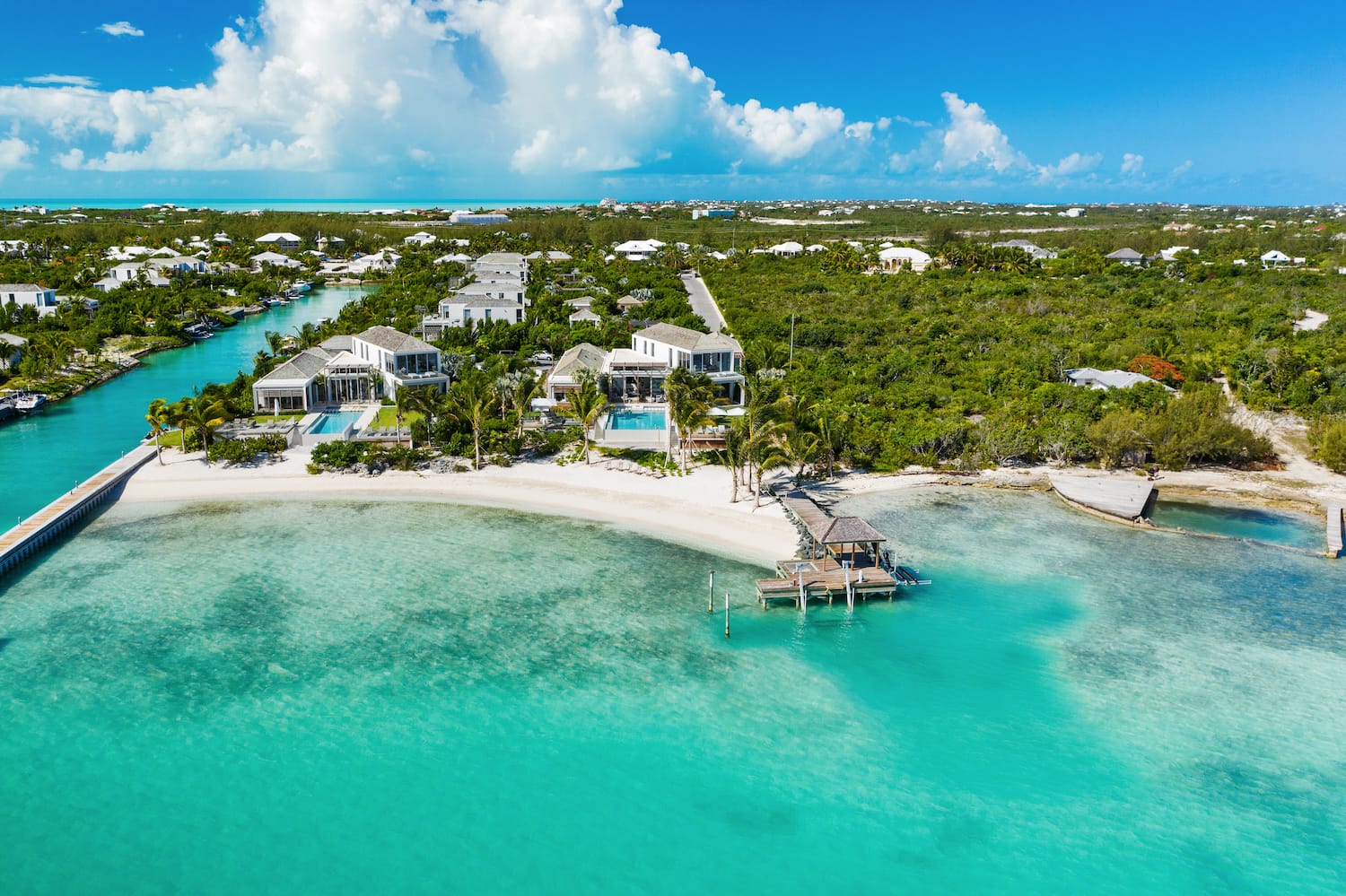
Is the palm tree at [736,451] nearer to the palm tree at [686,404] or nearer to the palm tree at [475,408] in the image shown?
the palm tree at [686,404]

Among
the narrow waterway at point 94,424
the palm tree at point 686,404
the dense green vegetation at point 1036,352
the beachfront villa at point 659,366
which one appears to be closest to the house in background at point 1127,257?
the dense green vegetation at point 1036,352

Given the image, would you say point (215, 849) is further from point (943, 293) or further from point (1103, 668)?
point (943, 293)

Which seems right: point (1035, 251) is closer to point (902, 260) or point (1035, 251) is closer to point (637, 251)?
point (902, 260)

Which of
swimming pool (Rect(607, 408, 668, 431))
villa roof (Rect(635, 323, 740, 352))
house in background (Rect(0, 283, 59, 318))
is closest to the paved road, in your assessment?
villa roof (Rect(635, 323, 740, 352))

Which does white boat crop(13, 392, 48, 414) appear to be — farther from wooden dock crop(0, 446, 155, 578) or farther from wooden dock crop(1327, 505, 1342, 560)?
wooden dock crop(1327, 505, 1342, 560)

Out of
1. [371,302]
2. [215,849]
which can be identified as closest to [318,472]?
[215,849]
